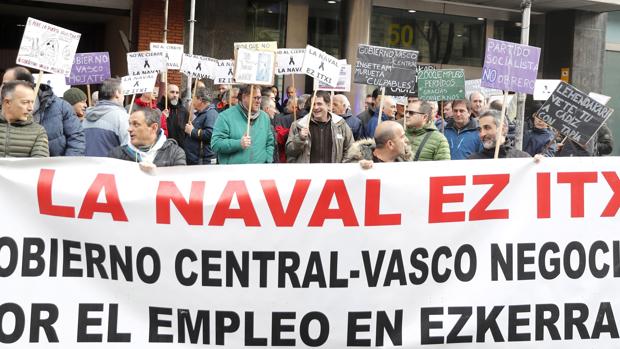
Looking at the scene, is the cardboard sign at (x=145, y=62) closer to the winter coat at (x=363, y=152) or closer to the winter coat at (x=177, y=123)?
the winter coat at (x=177, y=123)

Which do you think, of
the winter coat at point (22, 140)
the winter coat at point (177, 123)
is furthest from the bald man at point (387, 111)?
the winter coat at point (22, 140)

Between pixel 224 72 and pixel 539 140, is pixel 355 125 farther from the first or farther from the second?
pixel 539 140

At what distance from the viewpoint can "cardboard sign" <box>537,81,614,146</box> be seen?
6.73 metres

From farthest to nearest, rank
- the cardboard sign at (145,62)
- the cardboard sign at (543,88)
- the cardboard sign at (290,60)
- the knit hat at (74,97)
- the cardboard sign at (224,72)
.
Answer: the cardboard sign at (543,88), the cardboard sign at (224,72), the cardboard sign at (290,60), the cardboard sign at (145,62), the knit hat at (74,97)

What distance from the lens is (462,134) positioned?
9.28m

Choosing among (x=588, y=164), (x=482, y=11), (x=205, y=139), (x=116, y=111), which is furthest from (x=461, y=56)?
(x=588, y=164)

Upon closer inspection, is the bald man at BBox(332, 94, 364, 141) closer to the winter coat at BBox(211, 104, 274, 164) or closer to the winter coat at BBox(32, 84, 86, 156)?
the winter coat at BBox(211, 104, 274, 164)

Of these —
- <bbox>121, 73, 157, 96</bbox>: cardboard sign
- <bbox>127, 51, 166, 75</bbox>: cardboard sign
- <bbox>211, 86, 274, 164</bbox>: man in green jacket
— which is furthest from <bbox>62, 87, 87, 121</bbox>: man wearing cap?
<bbox>211, 86, 274, 164</bbox>: man in green jacket

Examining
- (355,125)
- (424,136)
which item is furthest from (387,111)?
(424,136)

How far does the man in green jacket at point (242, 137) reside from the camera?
826cm

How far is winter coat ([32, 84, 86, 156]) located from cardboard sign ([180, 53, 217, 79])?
14.7 ft

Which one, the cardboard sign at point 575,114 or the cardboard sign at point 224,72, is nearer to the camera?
the cardboard sign at point 575,114

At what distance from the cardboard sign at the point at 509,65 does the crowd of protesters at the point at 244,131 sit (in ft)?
1.06

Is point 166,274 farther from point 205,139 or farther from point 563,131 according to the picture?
point 205,139
